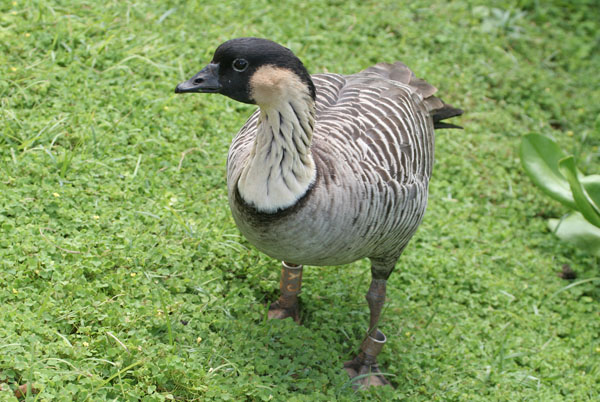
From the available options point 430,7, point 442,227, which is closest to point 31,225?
point 442,227

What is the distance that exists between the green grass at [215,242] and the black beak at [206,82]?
4.29ft

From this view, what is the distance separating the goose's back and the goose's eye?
1.86ft

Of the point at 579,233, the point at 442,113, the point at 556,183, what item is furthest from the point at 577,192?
the point at 442,113

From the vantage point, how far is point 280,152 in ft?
11.1

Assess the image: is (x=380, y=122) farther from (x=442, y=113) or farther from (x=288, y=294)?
(x=288, y=294)

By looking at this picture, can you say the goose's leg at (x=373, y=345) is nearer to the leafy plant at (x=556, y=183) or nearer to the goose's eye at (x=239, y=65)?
the goose's eye at (x=239, y=65)

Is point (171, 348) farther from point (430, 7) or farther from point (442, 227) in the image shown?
point (430, 7)

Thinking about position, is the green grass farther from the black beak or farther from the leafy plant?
the black beak

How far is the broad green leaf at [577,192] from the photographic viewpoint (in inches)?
204

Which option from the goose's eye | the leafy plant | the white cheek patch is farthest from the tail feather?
the goose's eye

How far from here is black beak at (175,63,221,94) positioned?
10.9 ft

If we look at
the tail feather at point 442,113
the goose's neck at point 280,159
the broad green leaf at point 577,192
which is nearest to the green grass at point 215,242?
the broad green leaf at point 577,192

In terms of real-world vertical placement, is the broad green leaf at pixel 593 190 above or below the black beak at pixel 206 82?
below

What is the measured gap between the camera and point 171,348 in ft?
12.3
